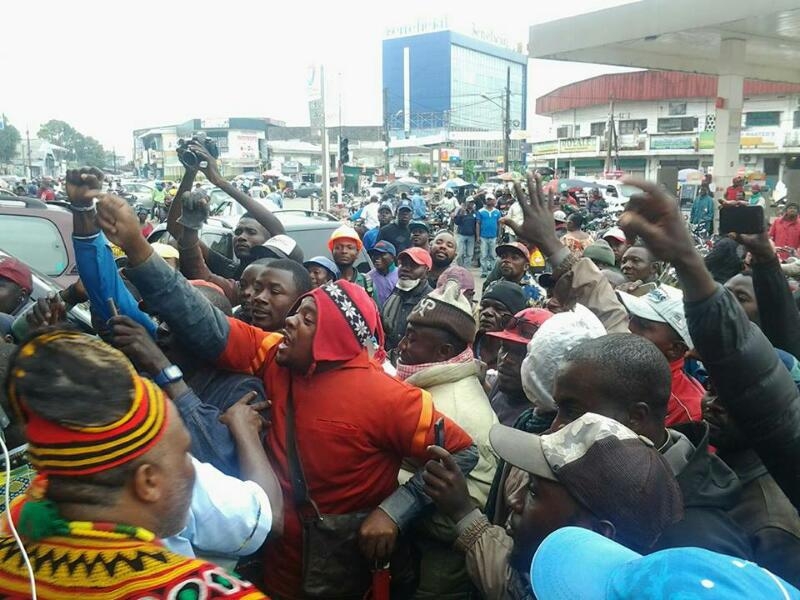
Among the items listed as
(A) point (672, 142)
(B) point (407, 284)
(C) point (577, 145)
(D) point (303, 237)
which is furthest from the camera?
(C) point (577, 145)

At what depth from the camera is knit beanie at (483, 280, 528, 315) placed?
4074mm

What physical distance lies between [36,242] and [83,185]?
4.33 m

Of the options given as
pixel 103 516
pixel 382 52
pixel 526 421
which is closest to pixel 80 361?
pixel 103 516

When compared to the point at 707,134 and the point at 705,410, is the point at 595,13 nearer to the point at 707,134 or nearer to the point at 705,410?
the point at 705,410

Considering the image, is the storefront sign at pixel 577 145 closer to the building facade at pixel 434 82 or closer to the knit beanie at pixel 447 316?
the building facade at pixel 434 82

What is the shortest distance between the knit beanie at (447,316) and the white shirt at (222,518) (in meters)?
1.35

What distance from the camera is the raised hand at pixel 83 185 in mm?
2441

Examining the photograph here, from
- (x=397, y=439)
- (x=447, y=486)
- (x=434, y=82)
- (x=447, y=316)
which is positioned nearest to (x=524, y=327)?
(x=447, y=316)

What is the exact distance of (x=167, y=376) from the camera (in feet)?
7.27

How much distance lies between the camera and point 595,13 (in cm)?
1380

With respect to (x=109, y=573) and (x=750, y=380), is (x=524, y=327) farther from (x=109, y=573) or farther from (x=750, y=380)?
(x=109, y=573)

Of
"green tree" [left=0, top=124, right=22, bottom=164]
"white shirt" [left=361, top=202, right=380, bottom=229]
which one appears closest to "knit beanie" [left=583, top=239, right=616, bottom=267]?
"white shirt" [left=361, top=202, right=380, bottom=229]

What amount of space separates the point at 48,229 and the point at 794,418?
627 cm

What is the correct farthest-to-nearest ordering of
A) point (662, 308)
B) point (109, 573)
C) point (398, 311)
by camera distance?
point (398, 311), point (662, 308), point (109, 573)
